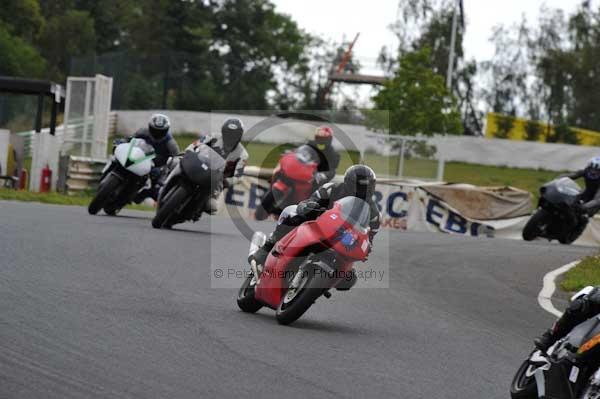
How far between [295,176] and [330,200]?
27.6 feet

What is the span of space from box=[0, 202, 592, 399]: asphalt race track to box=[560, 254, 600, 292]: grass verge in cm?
45

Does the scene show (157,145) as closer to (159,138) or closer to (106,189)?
(159,138)

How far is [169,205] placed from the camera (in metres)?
16.4

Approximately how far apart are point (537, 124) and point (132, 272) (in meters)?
41.1

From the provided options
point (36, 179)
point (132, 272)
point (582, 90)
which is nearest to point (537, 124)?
point (582, 90)

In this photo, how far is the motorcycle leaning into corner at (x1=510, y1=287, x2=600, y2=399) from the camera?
6418 mm

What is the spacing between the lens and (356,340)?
9047 millimetres

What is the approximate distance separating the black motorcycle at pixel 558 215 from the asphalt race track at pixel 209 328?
6.70m

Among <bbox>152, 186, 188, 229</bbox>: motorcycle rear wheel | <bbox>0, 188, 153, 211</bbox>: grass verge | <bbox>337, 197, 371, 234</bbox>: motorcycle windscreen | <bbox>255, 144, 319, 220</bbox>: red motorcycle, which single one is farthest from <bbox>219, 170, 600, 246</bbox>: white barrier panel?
<bbox>337, 197, 371, 234</bbox>: motorcycle windscreen

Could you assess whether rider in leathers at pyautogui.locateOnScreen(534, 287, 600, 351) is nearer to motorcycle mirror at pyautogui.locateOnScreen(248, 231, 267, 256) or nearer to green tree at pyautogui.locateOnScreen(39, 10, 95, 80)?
motorcycle mirror at pyautogui.locateOnScreen(248, 231, 267, 256)

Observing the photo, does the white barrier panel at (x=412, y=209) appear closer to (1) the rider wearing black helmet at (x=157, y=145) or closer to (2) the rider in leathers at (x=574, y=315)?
(1) the rider wearing black helmet at (x=157, y=145)

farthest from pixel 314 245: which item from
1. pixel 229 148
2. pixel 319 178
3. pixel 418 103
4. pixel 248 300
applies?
pixel 418 103

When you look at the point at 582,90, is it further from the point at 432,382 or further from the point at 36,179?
the point at 432,382

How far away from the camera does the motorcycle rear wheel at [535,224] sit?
22.8 metres
